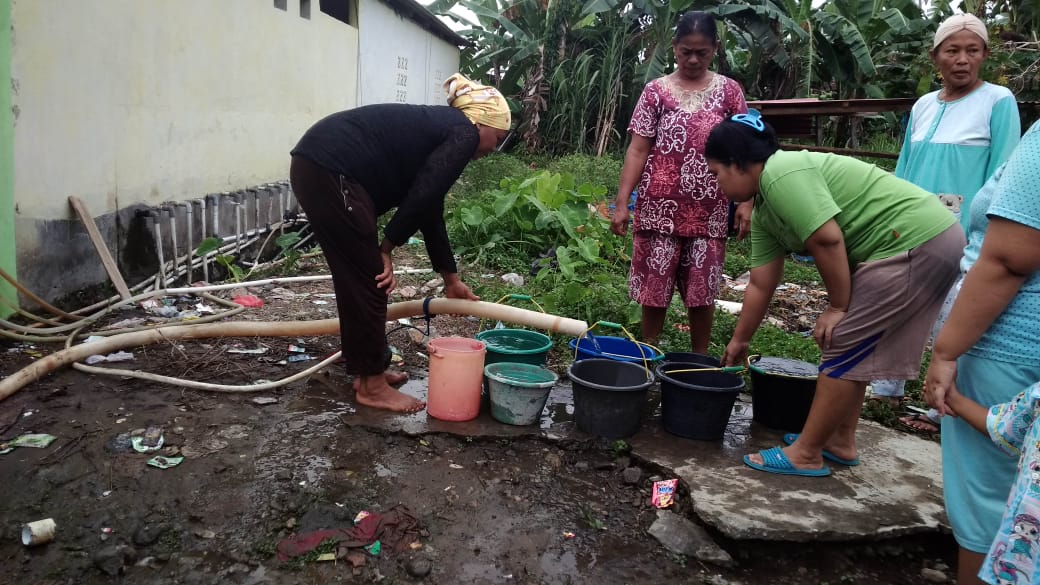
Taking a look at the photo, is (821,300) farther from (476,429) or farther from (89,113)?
(89,113)

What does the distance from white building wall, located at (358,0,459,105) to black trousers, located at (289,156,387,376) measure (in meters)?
6.97

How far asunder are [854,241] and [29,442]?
3328 millimetres

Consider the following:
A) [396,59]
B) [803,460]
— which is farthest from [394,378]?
[396,59]

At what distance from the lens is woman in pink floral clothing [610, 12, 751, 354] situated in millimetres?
3508

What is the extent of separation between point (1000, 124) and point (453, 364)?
2.79 metres

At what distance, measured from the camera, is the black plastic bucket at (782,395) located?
320 cm

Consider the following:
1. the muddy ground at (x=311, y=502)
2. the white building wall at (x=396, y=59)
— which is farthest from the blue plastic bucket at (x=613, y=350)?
the white building wall at (x=396, y=59)

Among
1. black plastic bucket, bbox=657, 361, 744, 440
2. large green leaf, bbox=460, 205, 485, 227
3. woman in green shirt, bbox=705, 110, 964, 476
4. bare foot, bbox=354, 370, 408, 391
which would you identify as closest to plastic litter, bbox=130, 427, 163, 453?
bare foot, bbox=354, 370, 408, 391

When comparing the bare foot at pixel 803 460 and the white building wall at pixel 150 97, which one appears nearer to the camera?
the bare foot at pixel 803 460

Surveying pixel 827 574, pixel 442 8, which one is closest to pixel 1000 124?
pixel 827 574

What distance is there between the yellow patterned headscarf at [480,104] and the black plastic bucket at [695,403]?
1364mm

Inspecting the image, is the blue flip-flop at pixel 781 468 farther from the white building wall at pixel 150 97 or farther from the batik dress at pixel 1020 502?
the white building wall at pixel 150 97

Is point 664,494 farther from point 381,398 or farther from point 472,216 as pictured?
point 472,216

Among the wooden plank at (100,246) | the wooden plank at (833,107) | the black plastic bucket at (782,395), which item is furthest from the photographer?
the wooden plank at (833,107)
